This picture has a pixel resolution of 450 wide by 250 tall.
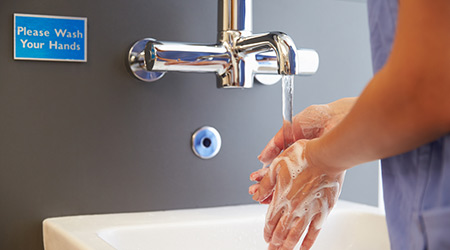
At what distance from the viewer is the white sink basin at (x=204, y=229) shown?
0.82 m

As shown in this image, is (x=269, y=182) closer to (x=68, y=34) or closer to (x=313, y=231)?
(x=313, y=231)

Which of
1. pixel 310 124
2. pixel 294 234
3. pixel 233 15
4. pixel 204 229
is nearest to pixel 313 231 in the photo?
pixel 294 234

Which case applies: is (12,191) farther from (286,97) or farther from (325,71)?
(325,71)

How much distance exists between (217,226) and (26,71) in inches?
15.1

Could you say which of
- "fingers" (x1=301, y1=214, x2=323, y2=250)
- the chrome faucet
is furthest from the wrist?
the chrome faucet

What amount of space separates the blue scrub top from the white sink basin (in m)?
0.41

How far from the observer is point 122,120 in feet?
2.95

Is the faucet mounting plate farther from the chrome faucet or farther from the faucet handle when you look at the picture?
the faucet handle

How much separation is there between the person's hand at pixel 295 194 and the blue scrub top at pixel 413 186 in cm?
8

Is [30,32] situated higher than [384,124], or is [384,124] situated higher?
[30,32]

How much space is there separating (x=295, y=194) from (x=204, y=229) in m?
0.31

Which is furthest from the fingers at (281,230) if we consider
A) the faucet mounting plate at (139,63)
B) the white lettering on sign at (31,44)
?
the white lettering on sign at (31,44)

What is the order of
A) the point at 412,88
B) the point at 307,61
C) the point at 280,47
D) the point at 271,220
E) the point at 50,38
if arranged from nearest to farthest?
1. the point at 412,88
2. the point at 271,220
3. the point at 280,47
4. the point at 50,38
5. the point at 307,61

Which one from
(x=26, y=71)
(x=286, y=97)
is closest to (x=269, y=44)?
(x=286, y=97)
